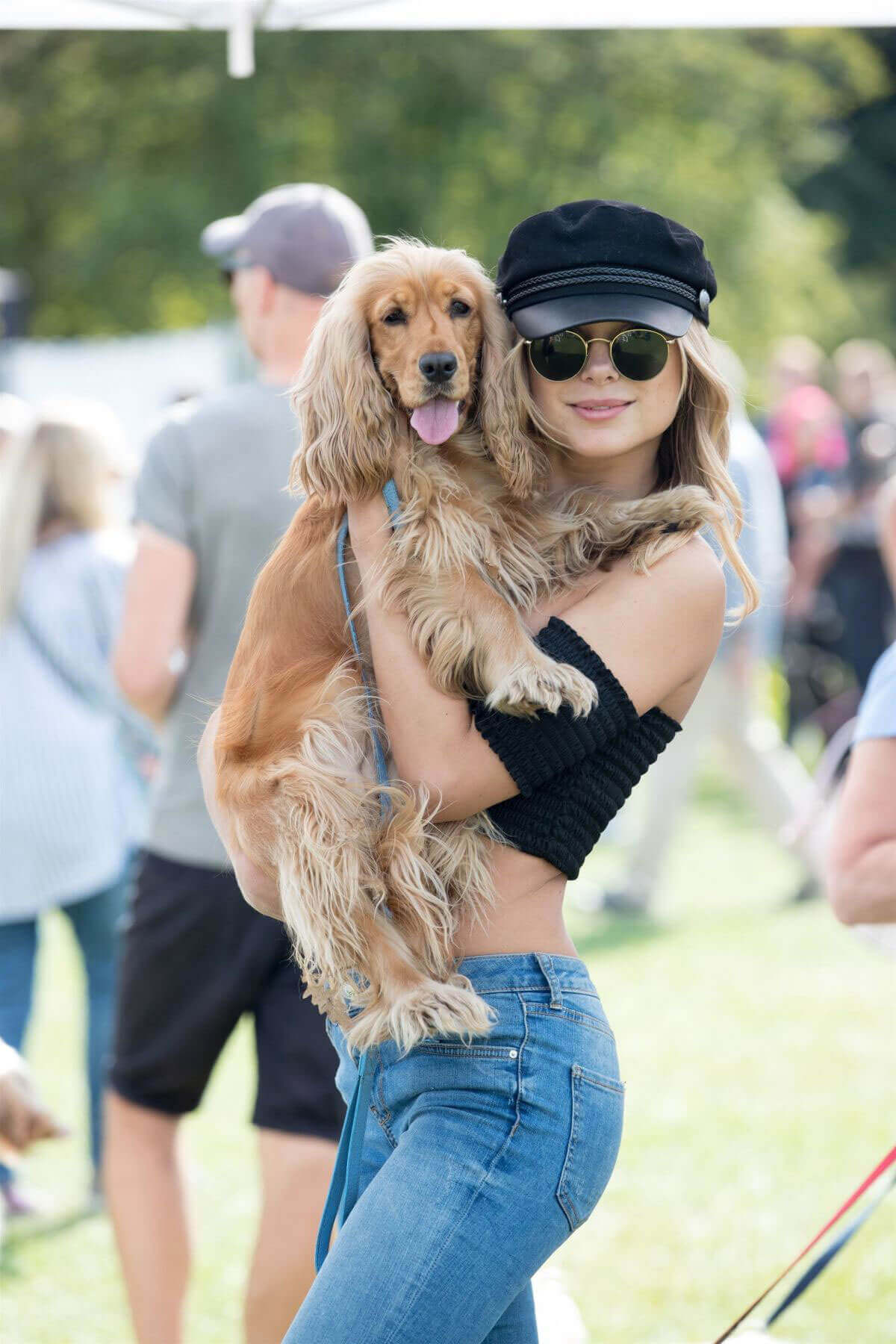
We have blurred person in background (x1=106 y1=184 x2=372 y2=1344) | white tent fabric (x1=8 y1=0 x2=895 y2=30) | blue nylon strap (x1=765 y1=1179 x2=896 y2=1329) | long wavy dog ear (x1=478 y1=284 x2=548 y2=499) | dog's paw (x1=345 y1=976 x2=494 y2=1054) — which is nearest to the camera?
dog's paw (x1=345 y1=976 x2=494 y2=1054)

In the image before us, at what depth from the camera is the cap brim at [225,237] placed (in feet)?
10.8

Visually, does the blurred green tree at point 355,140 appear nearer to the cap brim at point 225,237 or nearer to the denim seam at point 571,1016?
the cap brim at point 225,237

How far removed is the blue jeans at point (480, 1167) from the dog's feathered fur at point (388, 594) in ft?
0.49

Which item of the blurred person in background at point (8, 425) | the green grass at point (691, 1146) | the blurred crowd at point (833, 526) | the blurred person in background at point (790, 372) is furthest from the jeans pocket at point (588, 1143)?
the blurred person in background at point (790, 372)

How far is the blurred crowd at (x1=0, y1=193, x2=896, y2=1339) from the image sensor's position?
3.06 metres

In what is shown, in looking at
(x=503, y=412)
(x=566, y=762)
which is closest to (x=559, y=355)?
(x=503, y=412)

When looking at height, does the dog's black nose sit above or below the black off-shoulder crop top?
above

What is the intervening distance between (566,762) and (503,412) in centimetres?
56

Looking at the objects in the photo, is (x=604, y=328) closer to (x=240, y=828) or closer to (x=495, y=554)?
(x=495, y=554)

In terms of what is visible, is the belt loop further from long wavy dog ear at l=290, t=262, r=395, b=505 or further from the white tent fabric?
the white tent fabric

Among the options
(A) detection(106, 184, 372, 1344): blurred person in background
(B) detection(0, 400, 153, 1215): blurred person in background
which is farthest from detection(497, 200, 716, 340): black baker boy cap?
(B) detection(0, 400, 153, 1215): blurred person in background

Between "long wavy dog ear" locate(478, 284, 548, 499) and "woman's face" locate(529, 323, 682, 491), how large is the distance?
53 mm

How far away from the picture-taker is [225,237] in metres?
3.40

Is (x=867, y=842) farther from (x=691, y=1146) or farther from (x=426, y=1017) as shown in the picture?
(x=691, y=1146)
